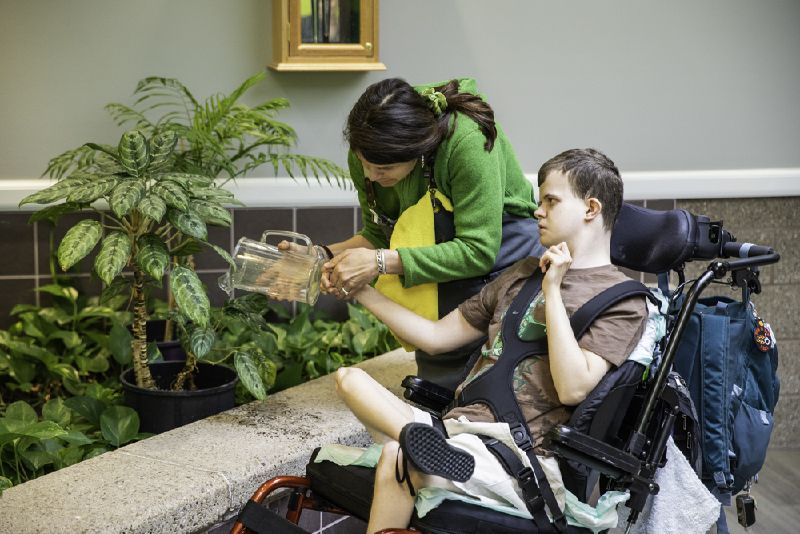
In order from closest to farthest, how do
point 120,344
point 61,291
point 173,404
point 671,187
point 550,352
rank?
point 550,352
point 173,404
point 120,344
point 61,291
point 671,187

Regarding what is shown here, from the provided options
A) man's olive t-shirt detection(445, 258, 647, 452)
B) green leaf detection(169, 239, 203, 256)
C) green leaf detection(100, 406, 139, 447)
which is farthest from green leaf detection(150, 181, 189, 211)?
man's olive t-shirt detection(445, 258, 647, 452)

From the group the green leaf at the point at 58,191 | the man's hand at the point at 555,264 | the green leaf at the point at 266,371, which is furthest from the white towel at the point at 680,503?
the green leaf at the point at 58,191

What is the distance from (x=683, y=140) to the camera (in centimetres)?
439

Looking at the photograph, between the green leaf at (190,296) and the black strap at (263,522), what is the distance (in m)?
0.70

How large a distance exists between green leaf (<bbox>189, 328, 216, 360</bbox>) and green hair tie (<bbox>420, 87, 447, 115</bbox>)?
3.09 feet

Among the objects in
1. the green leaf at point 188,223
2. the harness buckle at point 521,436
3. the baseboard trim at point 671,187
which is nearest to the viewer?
the harness buckle at point 521,436

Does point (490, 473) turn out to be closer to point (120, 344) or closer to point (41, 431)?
point (41, 431)

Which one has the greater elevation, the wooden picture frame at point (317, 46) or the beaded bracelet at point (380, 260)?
the wooden picture frame at point (317, 46)

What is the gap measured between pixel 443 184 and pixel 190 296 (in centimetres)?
75

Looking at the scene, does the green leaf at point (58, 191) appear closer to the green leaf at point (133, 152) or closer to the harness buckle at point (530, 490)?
the green leaf at point (133, 152)

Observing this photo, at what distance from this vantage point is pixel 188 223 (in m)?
2.72

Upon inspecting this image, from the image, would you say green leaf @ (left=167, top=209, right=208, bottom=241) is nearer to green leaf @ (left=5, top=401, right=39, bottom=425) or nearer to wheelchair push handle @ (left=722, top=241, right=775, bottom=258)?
green leaf @ (left=5, top=401, right=39, bottom=425)

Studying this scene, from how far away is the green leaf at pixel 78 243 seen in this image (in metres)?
2.57

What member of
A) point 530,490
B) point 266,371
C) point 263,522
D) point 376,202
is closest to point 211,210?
point 376,202
